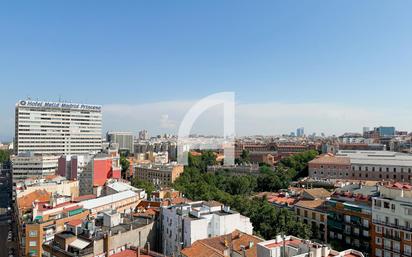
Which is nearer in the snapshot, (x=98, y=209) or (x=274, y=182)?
(x=98, y=209)

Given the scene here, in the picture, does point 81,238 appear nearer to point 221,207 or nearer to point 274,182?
point 221,207

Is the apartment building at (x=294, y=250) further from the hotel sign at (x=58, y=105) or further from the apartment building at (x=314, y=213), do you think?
the hotel sign at (x=58, y=105)

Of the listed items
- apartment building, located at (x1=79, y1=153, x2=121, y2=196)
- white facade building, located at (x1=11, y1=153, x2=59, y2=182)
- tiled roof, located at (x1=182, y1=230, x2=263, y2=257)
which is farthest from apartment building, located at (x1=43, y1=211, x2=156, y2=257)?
white facade building, located at (x1=11, y1=153, x2=59, y2=182)

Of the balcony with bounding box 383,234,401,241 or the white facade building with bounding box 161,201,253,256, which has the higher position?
the white facade building with bounding box 161,201,253,256

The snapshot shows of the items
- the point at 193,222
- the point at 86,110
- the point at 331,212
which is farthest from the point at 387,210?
the point at 86,110

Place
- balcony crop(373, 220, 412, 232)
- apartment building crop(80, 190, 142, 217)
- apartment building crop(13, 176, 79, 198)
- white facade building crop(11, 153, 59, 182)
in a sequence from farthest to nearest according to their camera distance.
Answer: white facade building crop(11, 153, 59, 182)
apartment building crop(13, 176, 79, 198)
apartment building crop(80, 190, 142, 217)
balcony crop(373, 220, 412, 232)

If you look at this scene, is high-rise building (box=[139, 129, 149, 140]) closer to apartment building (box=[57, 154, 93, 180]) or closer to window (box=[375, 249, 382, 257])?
apartment building (box=[57, 154, 93, 180])
